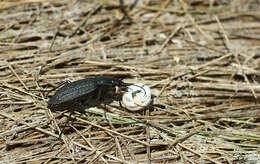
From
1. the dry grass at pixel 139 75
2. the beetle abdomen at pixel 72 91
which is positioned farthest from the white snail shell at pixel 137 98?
the beetle abdomen at pixel 72 91

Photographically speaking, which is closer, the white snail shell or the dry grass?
the dry grass

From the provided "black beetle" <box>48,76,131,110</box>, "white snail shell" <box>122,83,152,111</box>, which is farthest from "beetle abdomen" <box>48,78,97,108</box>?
"white snail shell" <box>122,83,152,111</box>

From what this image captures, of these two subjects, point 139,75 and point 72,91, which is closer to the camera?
point 72,91

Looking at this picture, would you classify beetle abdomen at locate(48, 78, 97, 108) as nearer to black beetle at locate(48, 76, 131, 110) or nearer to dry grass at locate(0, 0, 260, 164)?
black beetle at locate(48, 76, 131, 110)

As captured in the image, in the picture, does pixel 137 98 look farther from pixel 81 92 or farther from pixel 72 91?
pixel 72 91

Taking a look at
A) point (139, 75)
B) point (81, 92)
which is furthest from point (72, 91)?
point (139, 75)

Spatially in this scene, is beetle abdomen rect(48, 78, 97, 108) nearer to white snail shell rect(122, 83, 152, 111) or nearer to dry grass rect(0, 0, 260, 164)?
dry grass rect(0, 0, 260, 164)
